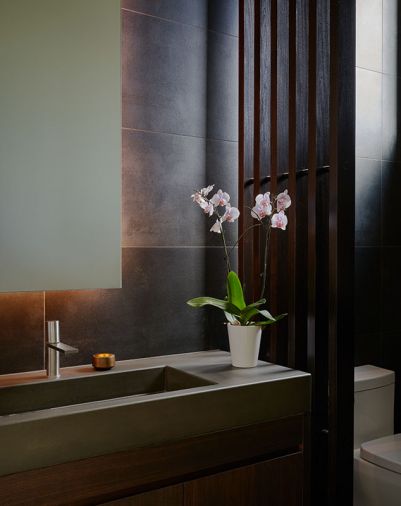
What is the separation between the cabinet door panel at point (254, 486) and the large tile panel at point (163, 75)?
118cm

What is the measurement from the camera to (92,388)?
164 cm

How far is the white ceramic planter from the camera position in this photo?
68.6 inches

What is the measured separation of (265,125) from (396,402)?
1.54 meters

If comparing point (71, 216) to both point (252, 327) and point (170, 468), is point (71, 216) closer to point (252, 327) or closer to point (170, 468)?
point (252, 327)

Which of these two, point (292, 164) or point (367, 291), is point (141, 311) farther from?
point (367, 291)

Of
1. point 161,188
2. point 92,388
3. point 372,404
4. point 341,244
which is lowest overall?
point 372,404

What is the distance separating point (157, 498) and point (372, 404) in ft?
4.04

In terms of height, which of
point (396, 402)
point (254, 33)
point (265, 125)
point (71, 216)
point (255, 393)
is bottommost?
point (396, 402)

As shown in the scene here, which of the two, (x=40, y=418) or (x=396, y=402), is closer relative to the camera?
(x=40, y=418)

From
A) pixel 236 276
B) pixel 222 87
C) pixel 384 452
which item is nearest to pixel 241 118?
pixel 222 87

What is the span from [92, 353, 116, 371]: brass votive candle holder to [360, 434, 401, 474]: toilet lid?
3.59 feet

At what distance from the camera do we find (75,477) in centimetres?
127

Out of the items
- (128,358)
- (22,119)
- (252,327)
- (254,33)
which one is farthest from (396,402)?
(22,119)

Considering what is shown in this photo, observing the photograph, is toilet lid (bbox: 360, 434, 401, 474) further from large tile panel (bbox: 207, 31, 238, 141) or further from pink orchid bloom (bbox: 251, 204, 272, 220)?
large tile panel (bbox: 207, 31, 238, 141)
